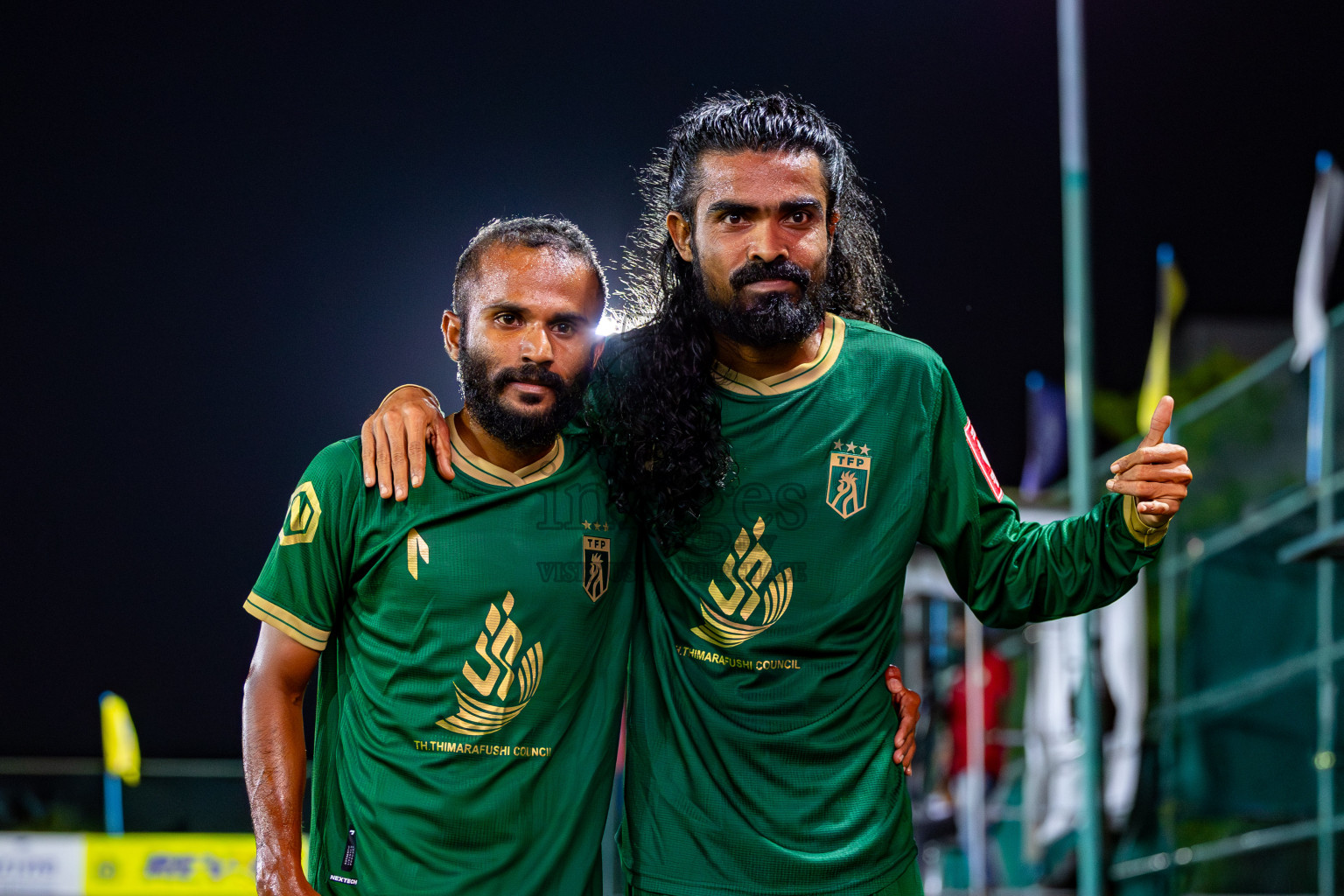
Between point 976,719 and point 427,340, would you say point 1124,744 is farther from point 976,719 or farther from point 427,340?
point 427,340

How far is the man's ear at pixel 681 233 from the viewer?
3180 mm

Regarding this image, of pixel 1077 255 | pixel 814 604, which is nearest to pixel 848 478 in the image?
pixel 814 604

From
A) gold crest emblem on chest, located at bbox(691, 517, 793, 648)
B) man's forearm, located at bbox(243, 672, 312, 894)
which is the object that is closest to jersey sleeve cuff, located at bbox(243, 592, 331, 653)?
man's forearm, located at bbox(243, 672, 312, 894)

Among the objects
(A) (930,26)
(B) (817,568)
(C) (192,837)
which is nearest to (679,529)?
(B) (817,568)

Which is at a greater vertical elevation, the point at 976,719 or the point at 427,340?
the point at 427,340

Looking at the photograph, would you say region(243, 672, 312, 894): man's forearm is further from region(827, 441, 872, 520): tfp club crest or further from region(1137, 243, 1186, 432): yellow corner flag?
region(1137, 243, 1186, 432): yellow corner flag

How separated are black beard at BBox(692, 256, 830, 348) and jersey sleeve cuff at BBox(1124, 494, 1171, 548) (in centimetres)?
77

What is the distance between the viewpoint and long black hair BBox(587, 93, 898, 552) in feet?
9.84

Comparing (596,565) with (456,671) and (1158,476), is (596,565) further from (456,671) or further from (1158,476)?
(1158,476)

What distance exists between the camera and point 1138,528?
286 cm

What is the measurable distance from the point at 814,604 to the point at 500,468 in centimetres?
76

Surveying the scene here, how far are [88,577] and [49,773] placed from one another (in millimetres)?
12011

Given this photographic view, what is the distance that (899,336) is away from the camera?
320cm

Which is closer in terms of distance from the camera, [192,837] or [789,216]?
[789,216]
